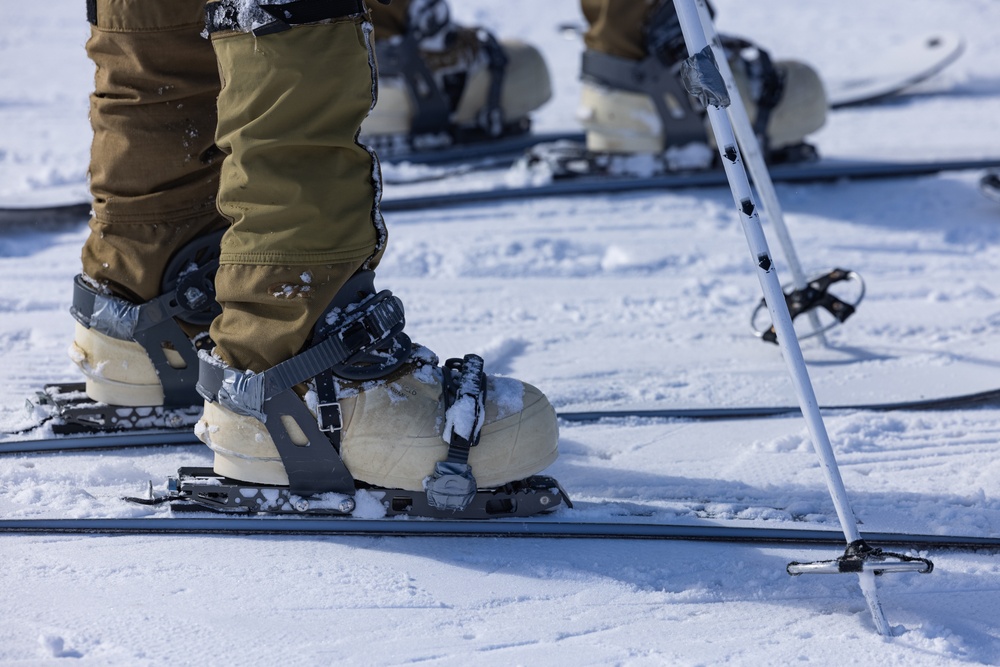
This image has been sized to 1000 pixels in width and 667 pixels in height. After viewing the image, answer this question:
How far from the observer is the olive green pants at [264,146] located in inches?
58.5

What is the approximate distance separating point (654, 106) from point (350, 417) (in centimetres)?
230

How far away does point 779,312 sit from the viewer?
147 centimetres

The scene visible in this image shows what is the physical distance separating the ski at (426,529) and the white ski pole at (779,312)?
241 millimetres

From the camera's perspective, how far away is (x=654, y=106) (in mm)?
3631

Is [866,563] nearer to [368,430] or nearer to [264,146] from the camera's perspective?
[368,430]

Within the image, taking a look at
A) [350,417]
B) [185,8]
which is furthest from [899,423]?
[185,8]

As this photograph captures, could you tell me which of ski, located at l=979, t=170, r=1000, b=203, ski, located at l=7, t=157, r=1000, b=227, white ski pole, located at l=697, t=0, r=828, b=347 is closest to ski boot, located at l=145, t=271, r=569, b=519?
white ski pole, located at l=697, t=0, r=828, b=347

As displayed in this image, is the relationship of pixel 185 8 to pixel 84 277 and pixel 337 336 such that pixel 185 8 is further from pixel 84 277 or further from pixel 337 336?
pixel 337 336

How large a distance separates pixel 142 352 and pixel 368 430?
58 cm

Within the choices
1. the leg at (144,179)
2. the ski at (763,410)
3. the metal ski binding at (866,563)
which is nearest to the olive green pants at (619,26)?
the ski at (763,410)

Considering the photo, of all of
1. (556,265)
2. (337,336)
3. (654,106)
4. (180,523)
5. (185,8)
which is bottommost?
(180,523)

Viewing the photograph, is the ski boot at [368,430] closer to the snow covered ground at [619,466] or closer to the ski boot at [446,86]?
the snow covered ground at [619,466]

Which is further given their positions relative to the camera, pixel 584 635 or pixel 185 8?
pixel 185 8

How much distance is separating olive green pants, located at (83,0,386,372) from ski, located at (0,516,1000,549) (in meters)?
0.28
